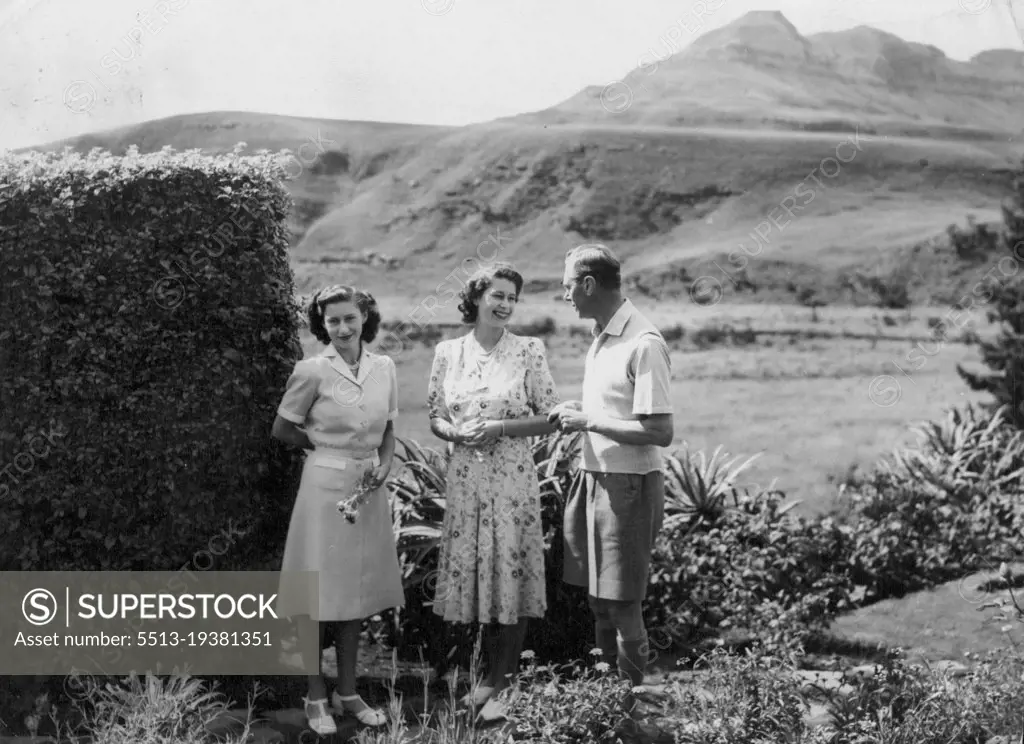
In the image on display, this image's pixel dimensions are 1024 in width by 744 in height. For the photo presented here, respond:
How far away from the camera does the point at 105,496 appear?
4.11 meters

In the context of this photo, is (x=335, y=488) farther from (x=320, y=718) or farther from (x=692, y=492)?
(x=692, y=492)

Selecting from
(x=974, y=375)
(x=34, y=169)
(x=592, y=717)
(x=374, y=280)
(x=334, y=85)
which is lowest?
(x=592, y=717)

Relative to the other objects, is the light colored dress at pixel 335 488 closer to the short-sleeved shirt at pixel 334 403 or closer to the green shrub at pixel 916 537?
the short-sleeved shirt at pixel 334 403

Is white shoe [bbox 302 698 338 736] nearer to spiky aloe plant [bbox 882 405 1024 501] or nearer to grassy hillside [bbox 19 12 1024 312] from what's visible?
grassy hillside [bbox 19 12 1024 312]

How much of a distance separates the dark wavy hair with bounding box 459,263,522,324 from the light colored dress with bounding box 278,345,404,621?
1.53 ft

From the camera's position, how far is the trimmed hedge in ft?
13.2

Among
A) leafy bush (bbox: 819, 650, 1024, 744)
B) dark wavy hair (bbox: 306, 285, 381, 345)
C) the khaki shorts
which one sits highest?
dark wavy hair (bbox: 306, 285, 381, 345)

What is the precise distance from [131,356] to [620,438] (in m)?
2.07

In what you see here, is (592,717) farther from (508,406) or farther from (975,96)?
(975,96)

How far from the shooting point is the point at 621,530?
144 inches

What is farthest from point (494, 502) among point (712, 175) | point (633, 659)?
point (712, 175)

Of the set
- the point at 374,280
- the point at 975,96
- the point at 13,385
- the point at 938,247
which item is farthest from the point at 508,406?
the point at 975,96

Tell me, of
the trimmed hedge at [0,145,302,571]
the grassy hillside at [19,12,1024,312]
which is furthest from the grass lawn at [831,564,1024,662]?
the trimmed hedge at [0,145,302,571]

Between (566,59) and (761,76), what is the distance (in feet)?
4.69
